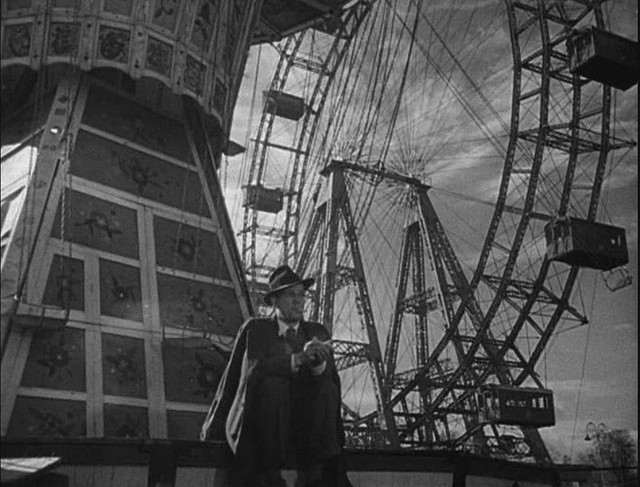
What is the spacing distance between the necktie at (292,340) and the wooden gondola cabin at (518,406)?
14.0m

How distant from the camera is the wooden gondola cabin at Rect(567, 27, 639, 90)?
496 inches

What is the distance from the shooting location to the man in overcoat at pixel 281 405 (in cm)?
318

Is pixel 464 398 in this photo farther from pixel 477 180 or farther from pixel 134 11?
pixel 134 11

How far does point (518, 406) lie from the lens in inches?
648

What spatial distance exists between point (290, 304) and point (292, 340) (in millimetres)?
189

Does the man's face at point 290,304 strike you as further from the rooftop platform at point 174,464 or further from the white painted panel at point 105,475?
the white painted panel at point 105,475

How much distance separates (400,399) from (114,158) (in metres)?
14.5

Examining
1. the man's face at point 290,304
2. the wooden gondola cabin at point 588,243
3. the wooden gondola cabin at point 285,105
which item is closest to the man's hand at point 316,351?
the man's face at point 290,304

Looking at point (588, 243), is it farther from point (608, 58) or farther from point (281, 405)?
point (281, 405)

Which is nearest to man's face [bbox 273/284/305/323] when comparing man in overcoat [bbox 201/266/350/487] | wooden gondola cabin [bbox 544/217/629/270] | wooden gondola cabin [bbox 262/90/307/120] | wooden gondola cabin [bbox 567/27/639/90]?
man in overcoat [bbox 201/266/350/487]

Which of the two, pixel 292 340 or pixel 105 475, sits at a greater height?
pixel 292 340

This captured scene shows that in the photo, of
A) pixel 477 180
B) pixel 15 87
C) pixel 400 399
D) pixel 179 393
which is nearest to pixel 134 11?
pixel 15 87

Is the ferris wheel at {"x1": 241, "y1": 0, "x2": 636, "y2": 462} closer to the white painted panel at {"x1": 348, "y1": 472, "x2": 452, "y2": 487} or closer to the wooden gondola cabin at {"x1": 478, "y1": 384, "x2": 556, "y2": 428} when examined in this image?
the wooden gondola cabin at {"x1": 478, "y1": 384, "x2": 556, "y2": 428}

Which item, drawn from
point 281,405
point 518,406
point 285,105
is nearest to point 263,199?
point 285,105
